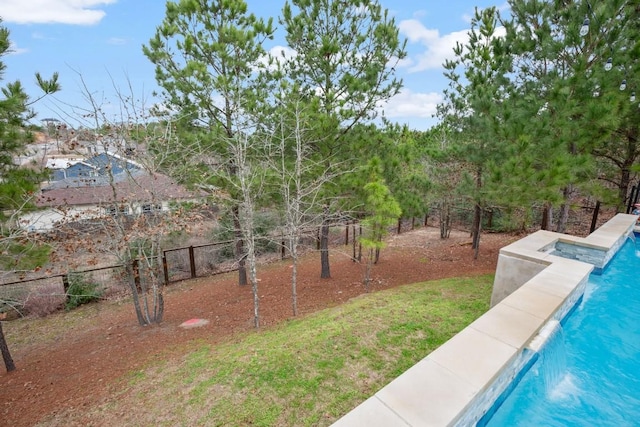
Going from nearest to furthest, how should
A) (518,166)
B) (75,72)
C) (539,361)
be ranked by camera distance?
(539,361)
(75,72)
(518,166)

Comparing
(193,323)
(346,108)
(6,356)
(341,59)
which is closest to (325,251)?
(193,323)

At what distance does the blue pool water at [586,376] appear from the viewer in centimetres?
282

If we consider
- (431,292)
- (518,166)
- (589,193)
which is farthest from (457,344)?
(589,193)

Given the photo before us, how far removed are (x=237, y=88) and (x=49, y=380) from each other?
6390 mm

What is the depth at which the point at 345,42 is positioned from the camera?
7.30m

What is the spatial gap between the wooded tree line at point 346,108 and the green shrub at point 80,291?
345 centimetres

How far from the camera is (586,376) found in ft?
10.9

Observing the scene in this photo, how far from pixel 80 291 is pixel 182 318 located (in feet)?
13.5

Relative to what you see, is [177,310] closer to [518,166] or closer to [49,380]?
[49,380]

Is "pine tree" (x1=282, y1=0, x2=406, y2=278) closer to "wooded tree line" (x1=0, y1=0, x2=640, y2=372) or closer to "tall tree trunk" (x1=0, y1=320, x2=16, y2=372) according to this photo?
"wooded tree line" (x1=0, y1=0, x2=640, y2=372)

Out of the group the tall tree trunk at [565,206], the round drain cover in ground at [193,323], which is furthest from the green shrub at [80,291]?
the tall tree trunk at [565,206]

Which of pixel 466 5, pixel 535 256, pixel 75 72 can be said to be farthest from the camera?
pixel 466 5

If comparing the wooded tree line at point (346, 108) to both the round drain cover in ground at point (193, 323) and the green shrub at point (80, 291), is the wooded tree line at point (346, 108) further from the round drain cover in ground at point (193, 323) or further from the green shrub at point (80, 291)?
the green shrub at point (80, 291)

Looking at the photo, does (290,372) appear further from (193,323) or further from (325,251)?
(325,251)
